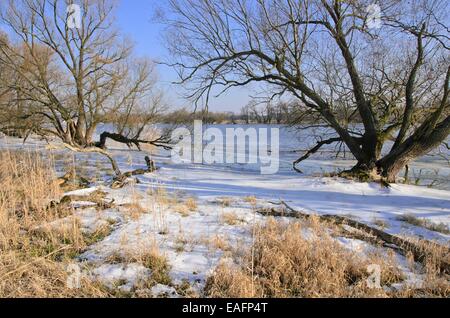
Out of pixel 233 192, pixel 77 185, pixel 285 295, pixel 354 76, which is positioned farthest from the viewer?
pixel 354 76

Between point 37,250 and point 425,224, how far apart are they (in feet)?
17.8

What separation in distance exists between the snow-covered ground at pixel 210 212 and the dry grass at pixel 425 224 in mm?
156

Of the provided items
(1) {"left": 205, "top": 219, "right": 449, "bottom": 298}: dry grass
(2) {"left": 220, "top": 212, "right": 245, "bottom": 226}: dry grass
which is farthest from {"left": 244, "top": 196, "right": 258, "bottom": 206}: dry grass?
(1) {"left": 205, "top": 219, "right": 449, "bottom": 298}: dry grass

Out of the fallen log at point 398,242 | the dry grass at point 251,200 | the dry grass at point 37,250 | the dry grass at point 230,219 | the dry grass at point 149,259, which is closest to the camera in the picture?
the dry grass at point 37,250

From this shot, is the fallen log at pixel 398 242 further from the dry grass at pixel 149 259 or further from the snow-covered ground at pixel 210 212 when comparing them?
the dry grass at pixel 149 259

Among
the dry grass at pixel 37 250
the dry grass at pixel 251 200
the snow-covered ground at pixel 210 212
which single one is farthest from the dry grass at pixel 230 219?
the dry grass at pixel 37 250

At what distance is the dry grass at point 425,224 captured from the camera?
196 inches

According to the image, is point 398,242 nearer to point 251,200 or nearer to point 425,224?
point 425,224

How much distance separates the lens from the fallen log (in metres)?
3.46

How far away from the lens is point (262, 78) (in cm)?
971

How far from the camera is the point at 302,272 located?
3.03m
